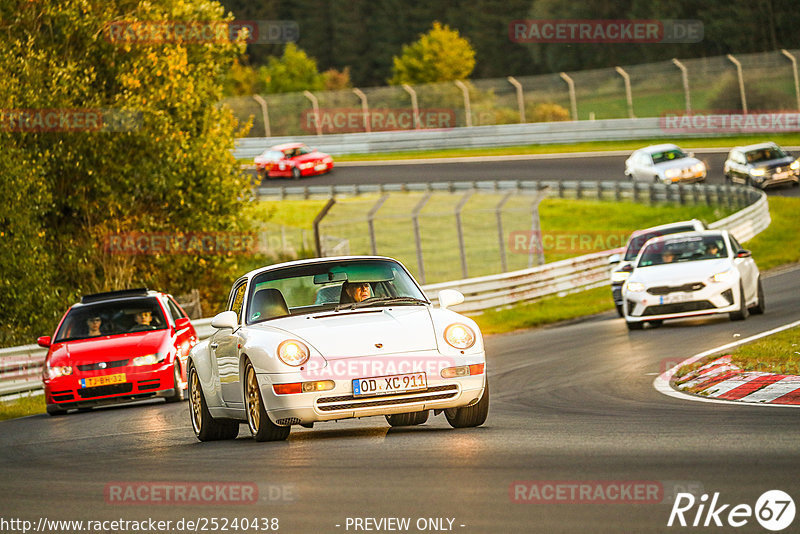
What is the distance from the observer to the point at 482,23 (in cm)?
10550

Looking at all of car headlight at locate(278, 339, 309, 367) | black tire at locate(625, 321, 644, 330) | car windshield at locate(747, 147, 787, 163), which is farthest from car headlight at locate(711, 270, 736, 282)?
car windshield at locate(747, 147, 787, 163)

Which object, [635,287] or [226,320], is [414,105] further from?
[226,320]

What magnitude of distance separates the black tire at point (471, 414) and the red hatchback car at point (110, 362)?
24.1ft

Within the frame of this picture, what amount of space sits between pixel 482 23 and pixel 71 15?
79.4 meters

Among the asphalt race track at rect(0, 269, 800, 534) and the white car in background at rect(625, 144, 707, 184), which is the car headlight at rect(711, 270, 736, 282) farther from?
the white car in background at rect(625, 144, 707, 184)

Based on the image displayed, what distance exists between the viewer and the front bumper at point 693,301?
19.6m

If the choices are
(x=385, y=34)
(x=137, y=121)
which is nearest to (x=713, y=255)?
(x=137, y=121)

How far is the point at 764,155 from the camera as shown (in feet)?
150

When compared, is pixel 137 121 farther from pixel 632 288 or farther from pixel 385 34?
pixel 385 34

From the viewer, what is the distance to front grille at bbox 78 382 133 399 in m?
16.6

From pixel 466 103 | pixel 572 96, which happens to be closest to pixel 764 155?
pixel 572 96

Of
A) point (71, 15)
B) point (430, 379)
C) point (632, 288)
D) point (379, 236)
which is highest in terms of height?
point (71, 15)

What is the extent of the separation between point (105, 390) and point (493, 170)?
40.2m
